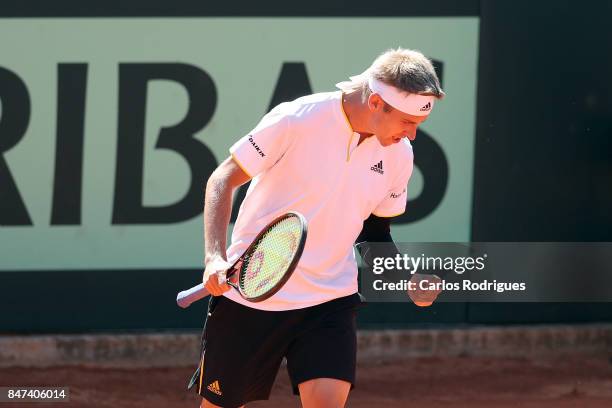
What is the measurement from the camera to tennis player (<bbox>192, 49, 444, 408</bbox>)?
3.53 m

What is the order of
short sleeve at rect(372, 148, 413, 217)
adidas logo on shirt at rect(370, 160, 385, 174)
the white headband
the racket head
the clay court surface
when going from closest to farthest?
the racket head → the white headband → adidas logo on shirt at rect(370, 160, 385, 174) → short sleeve at rect(372, 148, 413, 217) → the clay court surface

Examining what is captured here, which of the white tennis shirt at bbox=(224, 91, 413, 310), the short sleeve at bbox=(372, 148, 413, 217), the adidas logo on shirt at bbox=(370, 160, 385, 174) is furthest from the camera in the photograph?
the short sleeve at bbox=(372, 148, 413, 217)

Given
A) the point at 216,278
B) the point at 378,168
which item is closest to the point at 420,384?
the point at 378,168

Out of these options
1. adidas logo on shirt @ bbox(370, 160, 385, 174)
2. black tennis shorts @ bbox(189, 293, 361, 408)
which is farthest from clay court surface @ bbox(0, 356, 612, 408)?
adidas logo on shirt @ bbox(370, 160, 385, 174)

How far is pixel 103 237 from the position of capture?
6.45 meters

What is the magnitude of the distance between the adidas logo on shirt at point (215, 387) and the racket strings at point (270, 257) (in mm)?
557

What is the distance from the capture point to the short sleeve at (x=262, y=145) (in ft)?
11.5

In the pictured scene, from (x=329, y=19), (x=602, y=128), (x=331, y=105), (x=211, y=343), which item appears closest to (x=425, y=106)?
(x=331, y=105)

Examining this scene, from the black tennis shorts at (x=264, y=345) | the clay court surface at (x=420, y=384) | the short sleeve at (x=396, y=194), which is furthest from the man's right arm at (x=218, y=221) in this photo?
the clay court surface at (x=420, y=384)

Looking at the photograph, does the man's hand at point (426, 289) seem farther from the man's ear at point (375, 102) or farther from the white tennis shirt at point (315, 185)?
the man's ear at point (375, 102)

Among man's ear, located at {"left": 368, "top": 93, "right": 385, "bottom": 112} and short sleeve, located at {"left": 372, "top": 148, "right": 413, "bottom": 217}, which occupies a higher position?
man's ear, located at {"left": 368, "top": 93, "right": 385, "bottom": 112}

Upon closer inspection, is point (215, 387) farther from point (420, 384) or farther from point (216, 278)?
point (420, 384)

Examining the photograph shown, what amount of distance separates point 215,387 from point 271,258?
2.26 feet

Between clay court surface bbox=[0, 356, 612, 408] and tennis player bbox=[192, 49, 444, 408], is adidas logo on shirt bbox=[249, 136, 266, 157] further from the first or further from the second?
clay court surface bbox=[0, 356, 612, 408]
